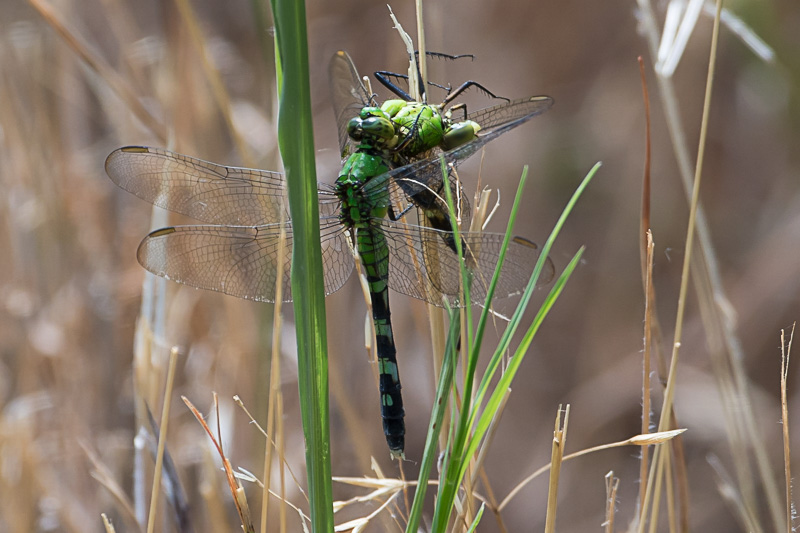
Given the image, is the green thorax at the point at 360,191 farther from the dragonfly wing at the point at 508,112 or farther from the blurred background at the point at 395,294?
the blurred background at the point at 395,294

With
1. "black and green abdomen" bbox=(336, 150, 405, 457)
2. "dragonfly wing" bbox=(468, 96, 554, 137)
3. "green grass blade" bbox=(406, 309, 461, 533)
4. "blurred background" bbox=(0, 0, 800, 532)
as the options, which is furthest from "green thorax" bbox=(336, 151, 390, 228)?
"green grass blade" bbox=(406, 309, 461, 533)

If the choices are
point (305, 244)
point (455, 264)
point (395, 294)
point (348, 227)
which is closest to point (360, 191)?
point (348, 227)

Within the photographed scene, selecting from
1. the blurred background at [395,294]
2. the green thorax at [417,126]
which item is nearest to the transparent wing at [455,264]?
the green thorax at [417,126]

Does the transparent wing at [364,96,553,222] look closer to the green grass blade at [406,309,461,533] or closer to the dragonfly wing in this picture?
the dragonfly wing

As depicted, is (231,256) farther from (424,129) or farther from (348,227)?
(424,129)

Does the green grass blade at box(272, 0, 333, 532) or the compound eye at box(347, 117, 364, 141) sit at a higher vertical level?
the compound eye at box(347, 117, 364, 141)

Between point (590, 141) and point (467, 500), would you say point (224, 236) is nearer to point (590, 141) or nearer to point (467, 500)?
point (467, 500)
